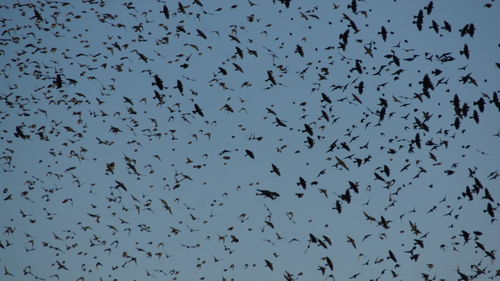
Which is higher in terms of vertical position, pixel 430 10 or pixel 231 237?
pixel 430 10

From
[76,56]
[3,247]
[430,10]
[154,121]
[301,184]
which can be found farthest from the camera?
[154,121]

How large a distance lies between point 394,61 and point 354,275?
30.2 feet

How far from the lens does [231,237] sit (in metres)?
19.4

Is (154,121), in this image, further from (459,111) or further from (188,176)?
(459,111)

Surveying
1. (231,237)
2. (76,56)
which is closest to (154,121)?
(76,56)

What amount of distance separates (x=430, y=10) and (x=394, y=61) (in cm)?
245

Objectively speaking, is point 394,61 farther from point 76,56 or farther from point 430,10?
point 76,56

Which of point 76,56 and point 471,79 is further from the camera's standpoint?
point 76,56

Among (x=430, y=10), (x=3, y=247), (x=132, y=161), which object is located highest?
(x=430, y=10)

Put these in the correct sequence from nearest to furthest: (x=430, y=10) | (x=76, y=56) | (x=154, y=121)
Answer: (x=430, y=10), (x=76, y=56), (x=154, y=121)

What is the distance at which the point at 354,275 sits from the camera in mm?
17891

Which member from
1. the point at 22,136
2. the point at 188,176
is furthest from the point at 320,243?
the point at 22,136

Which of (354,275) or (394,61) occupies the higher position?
(394,61)

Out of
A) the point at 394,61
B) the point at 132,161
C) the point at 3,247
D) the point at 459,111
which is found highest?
the point at 394,61
